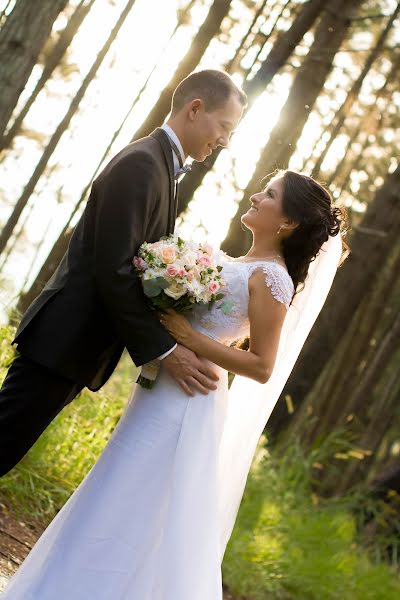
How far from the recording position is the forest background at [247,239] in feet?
23.3

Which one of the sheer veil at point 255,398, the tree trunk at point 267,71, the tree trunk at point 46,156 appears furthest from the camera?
the tree trunk at point 46,156

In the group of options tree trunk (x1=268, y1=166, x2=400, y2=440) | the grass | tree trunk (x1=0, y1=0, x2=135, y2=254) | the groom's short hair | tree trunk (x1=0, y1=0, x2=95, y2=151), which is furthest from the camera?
tree trunk (x1=268, y1=166, x2=400, y2=440)

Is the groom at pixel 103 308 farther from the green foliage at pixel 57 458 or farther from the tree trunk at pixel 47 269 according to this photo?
the tree trunk at pixel 47 269

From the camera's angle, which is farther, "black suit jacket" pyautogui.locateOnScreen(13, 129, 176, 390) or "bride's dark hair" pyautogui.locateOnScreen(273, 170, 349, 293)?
"bride's dark hair" pyautogui.locateOnScreen(273, 170, 349, 293)

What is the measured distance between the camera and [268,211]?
4355 millimetres

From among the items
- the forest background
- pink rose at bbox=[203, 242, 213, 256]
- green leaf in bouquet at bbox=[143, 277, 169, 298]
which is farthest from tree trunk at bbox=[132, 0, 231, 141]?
green leaf in bouquet at bbox=[143, 277, 169, 298]

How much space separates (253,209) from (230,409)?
0.97 metres

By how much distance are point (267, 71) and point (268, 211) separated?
3648 mm

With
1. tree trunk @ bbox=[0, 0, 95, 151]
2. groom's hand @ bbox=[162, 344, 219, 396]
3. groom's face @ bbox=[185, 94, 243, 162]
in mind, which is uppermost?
tree trunk @ bbox=[0, 0, 95, 151]

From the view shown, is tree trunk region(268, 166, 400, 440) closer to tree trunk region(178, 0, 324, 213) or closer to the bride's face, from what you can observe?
tree trunk region(178, 0, 324, 213)

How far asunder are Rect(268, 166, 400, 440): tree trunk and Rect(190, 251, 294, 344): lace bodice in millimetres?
7126

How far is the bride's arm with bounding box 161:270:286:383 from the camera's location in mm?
4117

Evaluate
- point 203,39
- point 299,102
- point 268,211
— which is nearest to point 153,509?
point 268,211

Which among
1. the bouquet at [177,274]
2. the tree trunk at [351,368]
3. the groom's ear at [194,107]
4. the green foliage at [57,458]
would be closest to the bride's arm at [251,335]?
the bouquet at [177,274]
